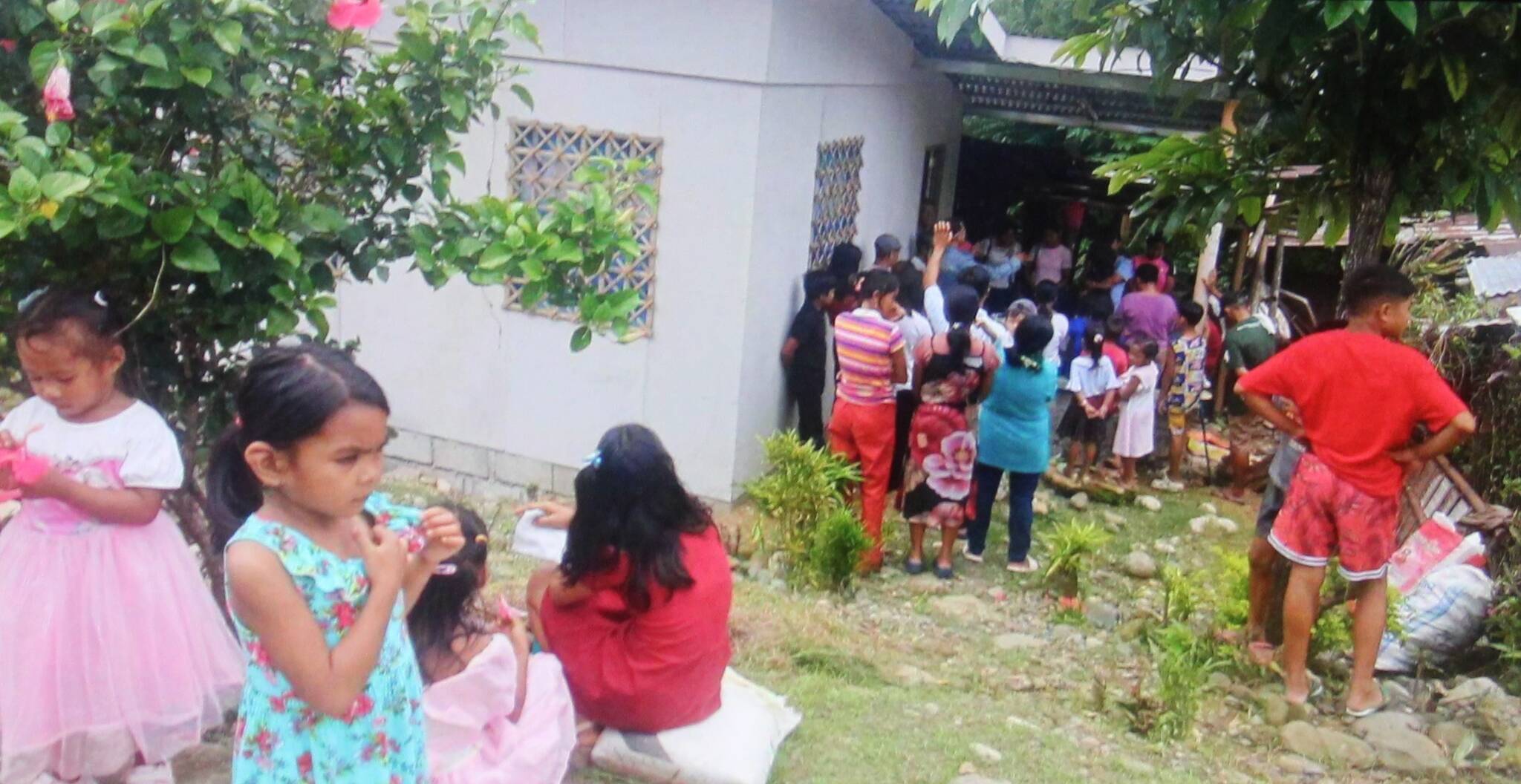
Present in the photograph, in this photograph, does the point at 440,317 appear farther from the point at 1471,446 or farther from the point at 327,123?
the point at 1471,446

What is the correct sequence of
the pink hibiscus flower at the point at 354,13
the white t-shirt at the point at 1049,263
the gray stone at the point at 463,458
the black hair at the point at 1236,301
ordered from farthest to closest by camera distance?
the white t-shirt at the point at 1049,263 < the black hair at the point at 1236,301 < the gray stone at the point at 463,458 < the pink hibiscus flower at the point at 354,13

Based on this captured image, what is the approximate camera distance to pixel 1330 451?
Result: 4.46m

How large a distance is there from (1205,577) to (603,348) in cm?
326

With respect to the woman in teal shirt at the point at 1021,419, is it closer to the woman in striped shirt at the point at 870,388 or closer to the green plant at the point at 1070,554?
the green plant at the point at 1070,554

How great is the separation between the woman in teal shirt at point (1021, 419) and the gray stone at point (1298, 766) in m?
2.25

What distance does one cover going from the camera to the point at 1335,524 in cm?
449

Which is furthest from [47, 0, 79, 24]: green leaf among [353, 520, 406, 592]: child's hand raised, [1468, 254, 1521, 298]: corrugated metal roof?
[1468, 254, 1521, 298]: corrugated metal roof

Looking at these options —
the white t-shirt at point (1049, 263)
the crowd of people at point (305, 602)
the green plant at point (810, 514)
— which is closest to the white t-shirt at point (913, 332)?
the green plant at point (810, 514)

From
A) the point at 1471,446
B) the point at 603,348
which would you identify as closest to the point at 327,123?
the point at 603,348

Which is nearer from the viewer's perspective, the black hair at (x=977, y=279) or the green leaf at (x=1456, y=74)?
the green leaf at (x=1456, y=74)

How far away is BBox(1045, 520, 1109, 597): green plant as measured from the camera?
6160mm

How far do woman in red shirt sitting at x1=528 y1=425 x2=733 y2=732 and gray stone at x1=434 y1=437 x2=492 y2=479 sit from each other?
3678 mm

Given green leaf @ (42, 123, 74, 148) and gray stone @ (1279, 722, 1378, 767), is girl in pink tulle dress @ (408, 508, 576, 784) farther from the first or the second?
gray stone @ (1279, 722, 1378, 767)

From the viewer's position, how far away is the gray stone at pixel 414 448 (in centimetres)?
748
